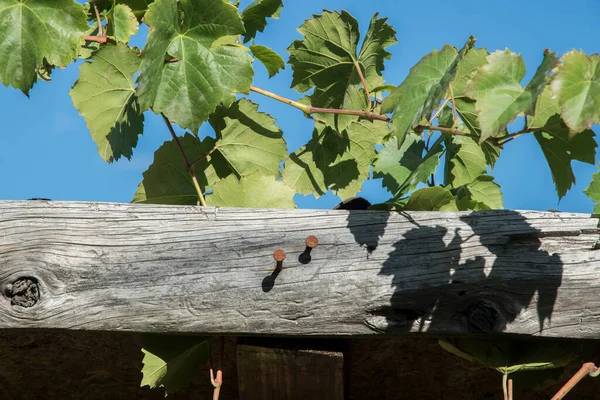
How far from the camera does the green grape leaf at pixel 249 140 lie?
1720 mm

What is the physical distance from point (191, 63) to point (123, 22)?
12.0 inches

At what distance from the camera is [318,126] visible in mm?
1869

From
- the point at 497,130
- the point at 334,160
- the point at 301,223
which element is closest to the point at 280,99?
the point at 334,160

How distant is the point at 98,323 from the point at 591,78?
0.90m

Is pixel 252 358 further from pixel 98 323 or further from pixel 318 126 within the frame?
pixel 318 126

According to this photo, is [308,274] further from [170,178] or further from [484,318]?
[170,178]

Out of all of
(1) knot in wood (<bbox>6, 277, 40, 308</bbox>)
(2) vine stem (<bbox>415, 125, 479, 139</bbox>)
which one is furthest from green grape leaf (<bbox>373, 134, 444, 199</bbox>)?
(1) knot in wood (<bbox>6, 277, 40, 308</bbox>)

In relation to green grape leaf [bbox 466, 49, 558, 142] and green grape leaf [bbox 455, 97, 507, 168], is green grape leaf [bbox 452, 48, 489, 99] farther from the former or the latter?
green grape leaf [bbox 466, 49, 558, 142]

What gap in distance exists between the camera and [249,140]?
5.66 feet

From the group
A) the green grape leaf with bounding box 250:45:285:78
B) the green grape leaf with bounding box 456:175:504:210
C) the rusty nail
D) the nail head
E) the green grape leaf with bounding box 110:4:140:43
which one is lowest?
the nail head

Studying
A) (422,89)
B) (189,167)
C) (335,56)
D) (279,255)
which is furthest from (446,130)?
(189,167)

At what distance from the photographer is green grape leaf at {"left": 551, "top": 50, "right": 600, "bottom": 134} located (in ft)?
3.44

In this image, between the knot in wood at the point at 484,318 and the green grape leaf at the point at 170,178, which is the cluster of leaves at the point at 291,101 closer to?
the green grape leaf at the point at 170,178

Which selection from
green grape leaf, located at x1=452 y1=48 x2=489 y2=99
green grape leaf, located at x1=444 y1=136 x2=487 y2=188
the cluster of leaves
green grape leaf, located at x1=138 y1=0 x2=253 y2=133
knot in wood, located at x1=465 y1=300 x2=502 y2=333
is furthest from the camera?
green grape leaf, located at x1=444 y1=136 x2=487 y2=188
